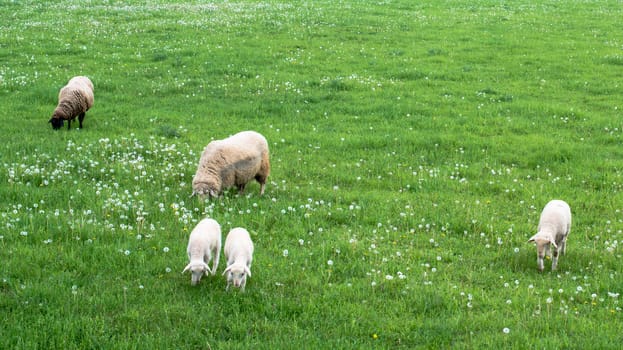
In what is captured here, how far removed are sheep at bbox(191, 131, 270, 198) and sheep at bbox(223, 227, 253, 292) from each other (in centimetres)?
299

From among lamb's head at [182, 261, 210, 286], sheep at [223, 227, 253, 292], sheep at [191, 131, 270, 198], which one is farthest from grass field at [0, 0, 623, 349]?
sheep at [191, 131, 270, 198]

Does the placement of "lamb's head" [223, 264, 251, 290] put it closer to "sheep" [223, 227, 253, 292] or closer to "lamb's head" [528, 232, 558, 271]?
"sheep" [223, 227, 253, 292]

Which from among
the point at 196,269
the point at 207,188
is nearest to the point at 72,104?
the point at 207,188

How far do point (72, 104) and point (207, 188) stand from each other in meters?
6.89

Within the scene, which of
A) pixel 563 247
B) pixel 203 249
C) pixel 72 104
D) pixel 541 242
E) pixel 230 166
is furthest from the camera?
pixel 72 104

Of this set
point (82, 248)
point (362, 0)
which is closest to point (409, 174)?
point (82, 248)

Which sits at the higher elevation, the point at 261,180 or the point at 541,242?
the point at 541,242

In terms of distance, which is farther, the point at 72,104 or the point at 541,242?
the point at 72,104

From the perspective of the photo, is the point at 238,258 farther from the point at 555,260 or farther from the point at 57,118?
the point at 57,118

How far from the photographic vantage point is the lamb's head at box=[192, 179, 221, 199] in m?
11.6

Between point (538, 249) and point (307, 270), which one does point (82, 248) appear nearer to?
point (307, 270)

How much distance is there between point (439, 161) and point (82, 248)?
8.55m

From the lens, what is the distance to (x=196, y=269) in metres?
8.05

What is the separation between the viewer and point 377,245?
391 inches
